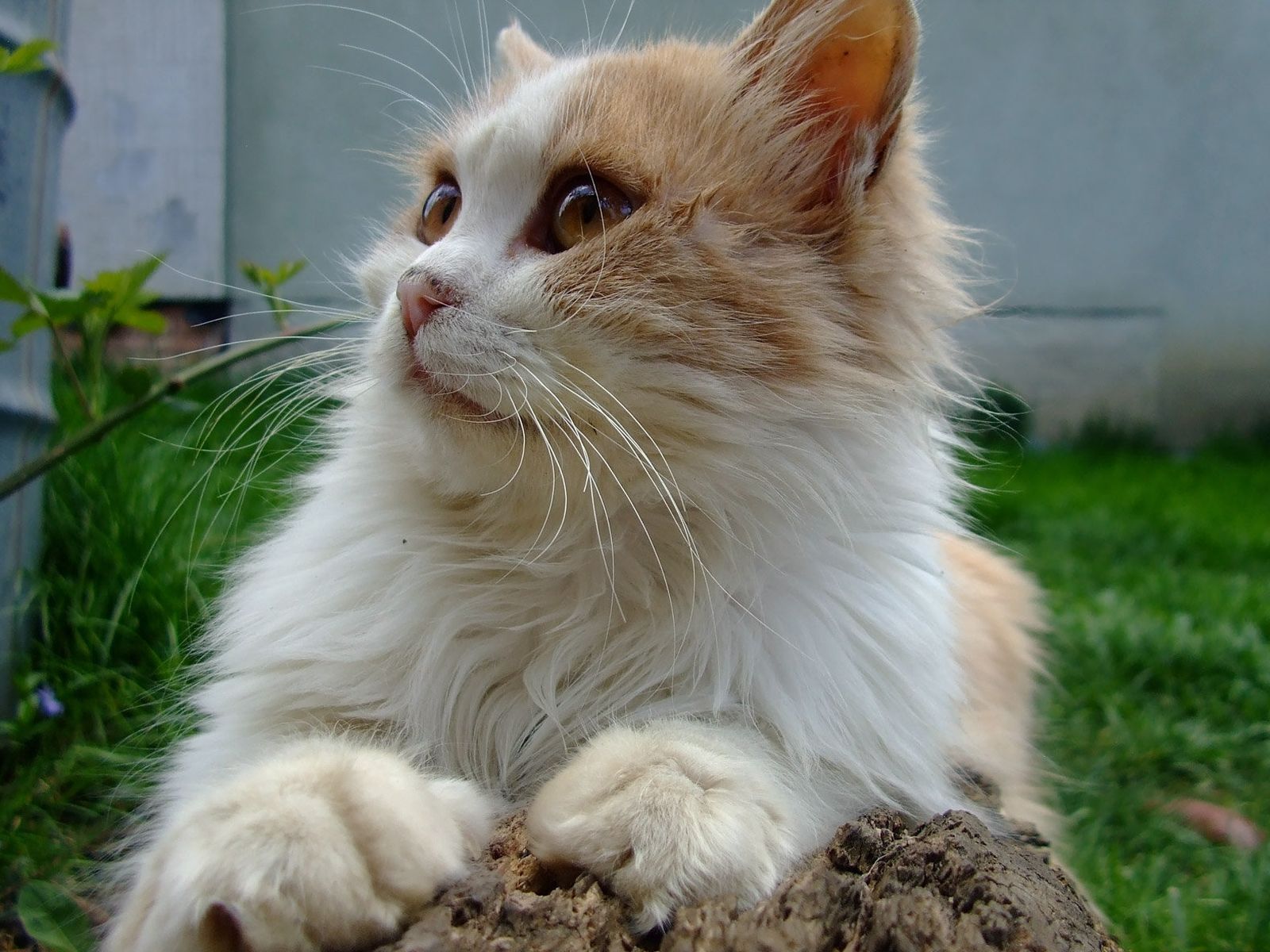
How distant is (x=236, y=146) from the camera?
13.7ft

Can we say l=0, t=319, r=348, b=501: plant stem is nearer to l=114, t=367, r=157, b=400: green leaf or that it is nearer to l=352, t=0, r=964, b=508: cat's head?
l=114, t=367, r=157, b=400: green leaf

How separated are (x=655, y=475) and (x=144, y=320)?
0.81 metres

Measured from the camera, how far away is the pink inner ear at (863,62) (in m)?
1.35

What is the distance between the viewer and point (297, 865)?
2.85 feet

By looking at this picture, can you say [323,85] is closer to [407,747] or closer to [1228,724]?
[407,747]

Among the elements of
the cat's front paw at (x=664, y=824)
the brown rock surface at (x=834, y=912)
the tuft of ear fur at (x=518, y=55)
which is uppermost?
the tuft of ear fur at (x=518, y=55)

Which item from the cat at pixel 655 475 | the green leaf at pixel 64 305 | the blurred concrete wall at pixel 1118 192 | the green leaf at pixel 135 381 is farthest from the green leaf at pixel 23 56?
the blurred concrete wall at pixel 1118 192

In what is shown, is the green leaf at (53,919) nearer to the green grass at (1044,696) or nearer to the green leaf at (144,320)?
the green grass at (1044,696)

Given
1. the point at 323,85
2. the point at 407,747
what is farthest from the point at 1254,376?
the point at 407,747

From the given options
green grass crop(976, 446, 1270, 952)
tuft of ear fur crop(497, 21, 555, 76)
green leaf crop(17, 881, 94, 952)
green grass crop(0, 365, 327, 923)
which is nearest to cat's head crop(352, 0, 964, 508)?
tuft of ear fur crop(497, 21, 555, 76)

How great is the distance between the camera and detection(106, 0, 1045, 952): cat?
1226 millimetres

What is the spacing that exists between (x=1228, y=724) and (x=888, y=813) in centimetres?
213

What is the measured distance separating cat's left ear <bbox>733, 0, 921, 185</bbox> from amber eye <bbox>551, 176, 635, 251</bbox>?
0.31 meters

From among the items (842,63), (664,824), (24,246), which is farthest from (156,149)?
(664,824)
